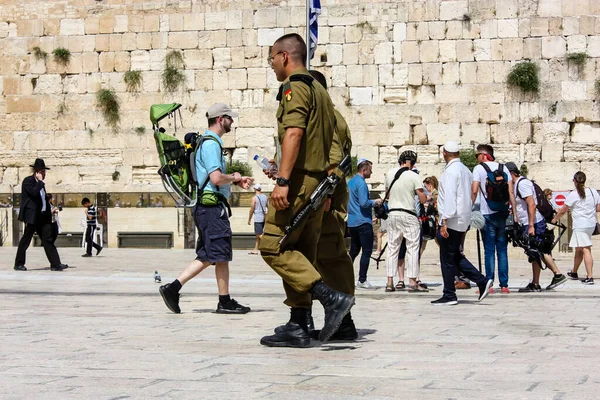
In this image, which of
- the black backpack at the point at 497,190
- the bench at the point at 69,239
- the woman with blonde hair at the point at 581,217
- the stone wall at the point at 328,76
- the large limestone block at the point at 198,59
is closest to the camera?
the black backpack at the point at 497,190

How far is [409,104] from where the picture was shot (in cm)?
1992

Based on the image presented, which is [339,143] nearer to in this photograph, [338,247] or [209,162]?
[338,247]

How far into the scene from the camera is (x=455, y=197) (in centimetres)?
1018

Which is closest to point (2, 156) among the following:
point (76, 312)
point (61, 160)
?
point (61, 160)

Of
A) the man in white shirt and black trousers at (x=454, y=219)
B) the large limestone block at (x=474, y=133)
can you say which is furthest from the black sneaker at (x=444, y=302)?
the large limestone block at (x=474, y=133)

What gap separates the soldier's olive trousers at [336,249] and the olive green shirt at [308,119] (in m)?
0.45

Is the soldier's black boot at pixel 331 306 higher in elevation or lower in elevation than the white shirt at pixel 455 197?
lower

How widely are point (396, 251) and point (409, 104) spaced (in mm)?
8677

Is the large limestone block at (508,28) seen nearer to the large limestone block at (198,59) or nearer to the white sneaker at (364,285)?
the large limestone block at (198,59)

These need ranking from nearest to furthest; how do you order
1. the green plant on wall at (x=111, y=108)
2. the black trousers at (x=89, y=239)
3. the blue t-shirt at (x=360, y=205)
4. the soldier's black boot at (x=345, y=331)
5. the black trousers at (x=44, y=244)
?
the soldier's black boot at (x=345, y=331) → the blue t-shirt at (x=360, y=205) → the black trousers at (x=44, y=244) → the black trousers at (x=89, y=239) → the green plant on wall at (x=111, y=108)

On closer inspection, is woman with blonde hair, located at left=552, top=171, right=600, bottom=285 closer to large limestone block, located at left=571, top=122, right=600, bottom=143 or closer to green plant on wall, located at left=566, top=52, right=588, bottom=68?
large limestone block, located at left=571, top=122, right=600, bottom=143

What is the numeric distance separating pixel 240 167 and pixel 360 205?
318 inches

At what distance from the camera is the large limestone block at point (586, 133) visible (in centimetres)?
1930

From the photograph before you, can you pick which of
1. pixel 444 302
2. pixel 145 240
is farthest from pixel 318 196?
pixel 145 240
